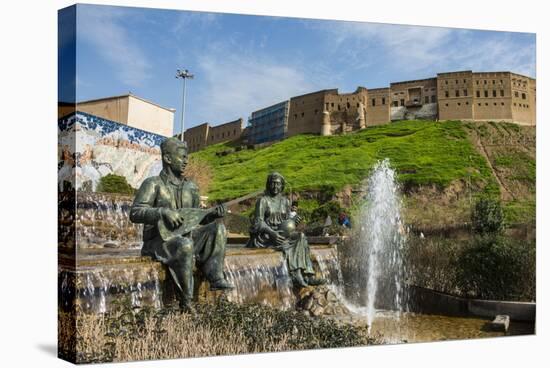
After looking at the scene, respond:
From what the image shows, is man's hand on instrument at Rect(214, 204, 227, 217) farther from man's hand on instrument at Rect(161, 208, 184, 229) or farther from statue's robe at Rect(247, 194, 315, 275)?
statue's robe at Rect(247, 194, 315, 275)

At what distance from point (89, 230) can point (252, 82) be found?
2815mm

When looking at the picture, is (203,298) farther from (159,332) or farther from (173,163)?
(173,163)

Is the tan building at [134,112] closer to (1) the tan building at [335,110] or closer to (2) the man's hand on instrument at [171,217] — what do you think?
(2) the man's hand on instrument at [171,217]

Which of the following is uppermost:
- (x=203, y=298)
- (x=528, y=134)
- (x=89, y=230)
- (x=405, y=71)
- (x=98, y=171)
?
(x=405, y=71)

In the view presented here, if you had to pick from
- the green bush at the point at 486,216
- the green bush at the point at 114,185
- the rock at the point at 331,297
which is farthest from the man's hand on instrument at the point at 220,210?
the green bush at the point at 486,216

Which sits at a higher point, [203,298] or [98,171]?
[98,171]

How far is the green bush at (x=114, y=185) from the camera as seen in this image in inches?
342

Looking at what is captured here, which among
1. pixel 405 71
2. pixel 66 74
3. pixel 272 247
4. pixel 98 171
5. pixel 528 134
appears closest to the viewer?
pixel 66 74

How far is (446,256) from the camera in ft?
34.1

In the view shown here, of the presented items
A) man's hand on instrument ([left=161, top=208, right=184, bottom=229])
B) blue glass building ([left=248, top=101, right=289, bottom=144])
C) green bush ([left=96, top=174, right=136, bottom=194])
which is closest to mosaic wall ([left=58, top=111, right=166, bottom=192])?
green bush ([left=96, top=174, right=136, bottom=194])

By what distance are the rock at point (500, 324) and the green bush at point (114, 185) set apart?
516 centimetres

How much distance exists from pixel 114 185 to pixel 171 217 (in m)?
2.39

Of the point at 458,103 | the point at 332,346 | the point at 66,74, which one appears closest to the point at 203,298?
the point at 332,346

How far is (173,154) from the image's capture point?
7496 mm
